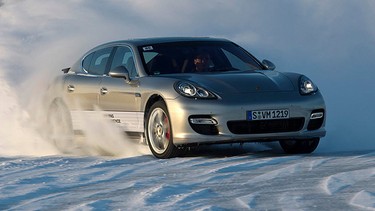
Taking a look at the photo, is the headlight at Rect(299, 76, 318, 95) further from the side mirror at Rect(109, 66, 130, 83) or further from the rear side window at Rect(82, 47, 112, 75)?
the rear side window at Rect(82, 47, 112, 75)

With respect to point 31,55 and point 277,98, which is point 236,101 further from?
point 31,55

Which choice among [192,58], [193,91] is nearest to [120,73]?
[192,58]

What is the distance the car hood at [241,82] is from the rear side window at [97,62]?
164cm

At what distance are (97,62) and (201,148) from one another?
5.51 feet

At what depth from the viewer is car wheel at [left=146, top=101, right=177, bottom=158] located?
38.9ft

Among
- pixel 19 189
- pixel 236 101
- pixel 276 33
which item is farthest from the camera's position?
pixel 276 33

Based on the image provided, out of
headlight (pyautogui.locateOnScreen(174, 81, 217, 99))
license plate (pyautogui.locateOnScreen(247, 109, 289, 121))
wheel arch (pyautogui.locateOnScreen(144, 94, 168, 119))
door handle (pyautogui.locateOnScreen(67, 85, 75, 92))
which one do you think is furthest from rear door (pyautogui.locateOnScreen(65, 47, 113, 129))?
license plate (pyautogui.locateOnScreen(247, 109, 289, 121))

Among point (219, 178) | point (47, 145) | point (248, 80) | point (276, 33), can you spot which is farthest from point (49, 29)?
point (219, 178)

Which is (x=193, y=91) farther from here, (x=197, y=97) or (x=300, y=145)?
(x=300, y=145)

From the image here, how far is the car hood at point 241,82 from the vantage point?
38.9 feet

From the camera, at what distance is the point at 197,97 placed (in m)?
11.8

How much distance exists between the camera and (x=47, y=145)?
1390 centimetres

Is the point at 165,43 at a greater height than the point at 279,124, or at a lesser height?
greater

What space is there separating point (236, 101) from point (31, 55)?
26.3 ft
